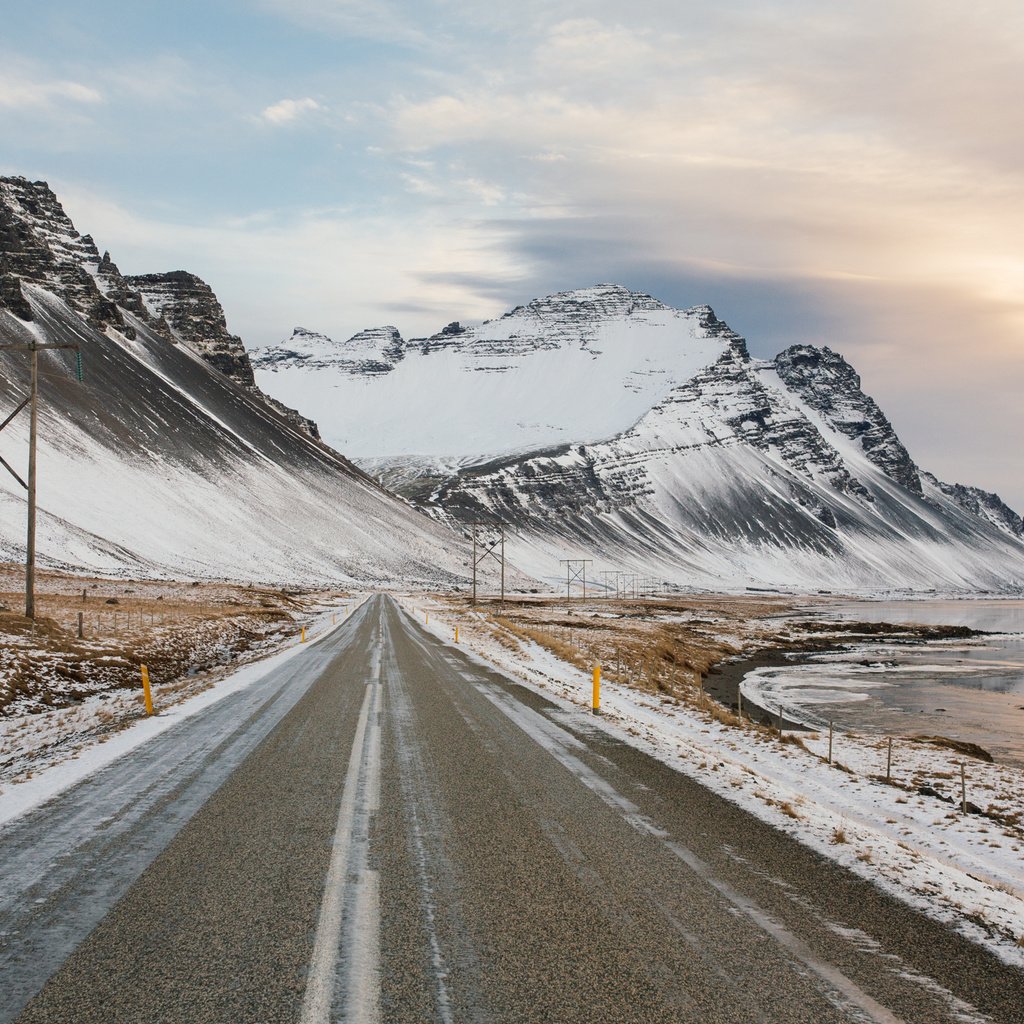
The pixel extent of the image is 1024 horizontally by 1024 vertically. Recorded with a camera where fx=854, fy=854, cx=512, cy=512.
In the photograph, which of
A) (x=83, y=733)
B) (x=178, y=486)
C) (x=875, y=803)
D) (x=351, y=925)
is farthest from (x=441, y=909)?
(x=178, y=486)

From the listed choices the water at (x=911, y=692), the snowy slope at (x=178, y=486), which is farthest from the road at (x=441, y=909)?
the snowy slope at (x=178, y=486)

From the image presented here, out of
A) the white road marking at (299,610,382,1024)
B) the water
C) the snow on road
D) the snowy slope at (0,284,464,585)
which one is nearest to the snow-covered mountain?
the snowy slope at (0,284,464,585)

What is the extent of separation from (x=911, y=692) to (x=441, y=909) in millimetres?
38455

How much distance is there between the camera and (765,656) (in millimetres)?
56406

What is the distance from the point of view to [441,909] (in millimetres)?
6895

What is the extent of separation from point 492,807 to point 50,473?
128844mm

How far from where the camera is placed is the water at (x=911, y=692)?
28.7m

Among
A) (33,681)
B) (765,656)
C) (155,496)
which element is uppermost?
(155,496)

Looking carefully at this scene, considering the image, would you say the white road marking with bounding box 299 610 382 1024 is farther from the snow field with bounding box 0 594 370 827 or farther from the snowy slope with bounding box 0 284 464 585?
the snowy slope with bounding box 0 284 464 585

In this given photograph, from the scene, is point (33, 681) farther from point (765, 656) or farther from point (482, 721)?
point (765, 656)

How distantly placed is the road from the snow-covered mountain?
9071 cm

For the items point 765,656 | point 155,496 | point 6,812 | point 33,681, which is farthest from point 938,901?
point 155,496

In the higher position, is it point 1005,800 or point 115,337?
point 115,337

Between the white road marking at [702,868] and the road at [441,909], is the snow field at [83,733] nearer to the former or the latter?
the road at [441,909]
